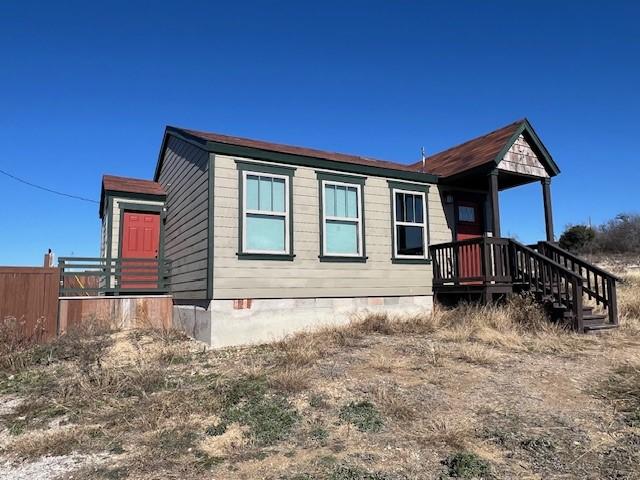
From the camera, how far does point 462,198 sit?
12328mm

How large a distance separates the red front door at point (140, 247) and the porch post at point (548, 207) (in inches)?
364

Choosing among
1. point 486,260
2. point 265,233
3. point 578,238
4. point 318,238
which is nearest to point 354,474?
point 265,233

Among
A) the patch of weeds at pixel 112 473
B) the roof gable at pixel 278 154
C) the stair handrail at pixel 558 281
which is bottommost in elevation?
the patch of weeds at pixel 112 473

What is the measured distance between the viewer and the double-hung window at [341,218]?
9.79 metres

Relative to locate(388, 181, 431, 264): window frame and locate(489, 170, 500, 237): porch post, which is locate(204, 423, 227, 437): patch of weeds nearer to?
locate(388, 181, 431, 264): window frame

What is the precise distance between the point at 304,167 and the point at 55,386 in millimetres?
5693

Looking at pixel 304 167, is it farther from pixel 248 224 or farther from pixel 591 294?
pixel 591 294

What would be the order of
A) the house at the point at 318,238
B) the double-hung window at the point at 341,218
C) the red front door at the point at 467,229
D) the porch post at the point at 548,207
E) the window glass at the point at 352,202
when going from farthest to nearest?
the porch post at the point at 548,207, the red front door at the point at 467,229, the window glass at the point at 352,202, the double-hung window at the point at 341,218, the house at the point at 318,238

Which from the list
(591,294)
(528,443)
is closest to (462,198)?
(591,294)

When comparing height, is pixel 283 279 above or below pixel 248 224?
below

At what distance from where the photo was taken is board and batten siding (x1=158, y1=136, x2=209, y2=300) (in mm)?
8953

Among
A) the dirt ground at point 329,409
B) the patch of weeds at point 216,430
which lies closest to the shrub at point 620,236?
the dirt ground at point 329,409

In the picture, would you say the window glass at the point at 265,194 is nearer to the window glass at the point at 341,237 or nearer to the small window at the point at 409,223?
the window glass at the point at 341,237

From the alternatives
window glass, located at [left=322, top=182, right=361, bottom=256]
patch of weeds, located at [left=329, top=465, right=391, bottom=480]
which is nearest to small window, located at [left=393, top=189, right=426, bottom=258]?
window glass, located at [left=322, top=182, right=361, bottom=256]
